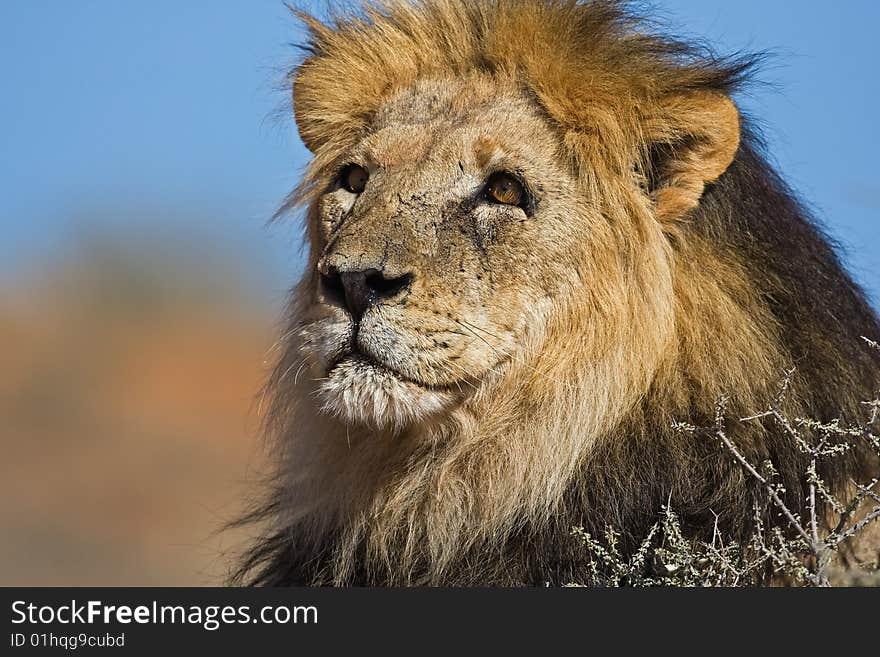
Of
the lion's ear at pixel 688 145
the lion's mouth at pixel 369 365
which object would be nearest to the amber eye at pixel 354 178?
the lion's mouth at pixel 369 365

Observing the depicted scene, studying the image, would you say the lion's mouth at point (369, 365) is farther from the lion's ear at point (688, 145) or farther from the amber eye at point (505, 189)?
the lion's ear at point (688, 145)

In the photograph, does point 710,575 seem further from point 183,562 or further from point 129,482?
point 129,482

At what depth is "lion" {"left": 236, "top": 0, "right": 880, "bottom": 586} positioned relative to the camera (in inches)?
199

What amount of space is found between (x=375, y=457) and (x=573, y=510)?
84cm

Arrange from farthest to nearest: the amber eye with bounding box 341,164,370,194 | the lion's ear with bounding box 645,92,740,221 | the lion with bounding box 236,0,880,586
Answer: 1. the amber eye with bounding box 341,164,370,194
2. the lion's ear with bounding box 645,92,740,221
3. the lion with bounding box 236,0,880,586

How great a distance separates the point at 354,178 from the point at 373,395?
1.21m

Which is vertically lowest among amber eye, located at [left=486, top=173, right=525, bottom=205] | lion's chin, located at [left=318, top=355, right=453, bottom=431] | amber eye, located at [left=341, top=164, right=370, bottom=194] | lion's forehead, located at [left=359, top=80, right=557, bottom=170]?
lion's chin, located at [left=318, top=355, right=453, bottom=431]

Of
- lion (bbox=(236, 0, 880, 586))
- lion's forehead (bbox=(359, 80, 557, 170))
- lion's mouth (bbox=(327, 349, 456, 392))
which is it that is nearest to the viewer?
lion's mouth (bbox=(327, 349, 456, 392))

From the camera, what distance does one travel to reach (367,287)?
494 centimetres

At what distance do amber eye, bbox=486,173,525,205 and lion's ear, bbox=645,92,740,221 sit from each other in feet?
1.79

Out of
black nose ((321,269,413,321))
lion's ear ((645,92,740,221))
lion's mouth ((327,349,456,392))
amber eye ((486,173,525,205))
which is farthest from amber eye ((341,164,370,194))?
lion's ear ((645,92,740,221))

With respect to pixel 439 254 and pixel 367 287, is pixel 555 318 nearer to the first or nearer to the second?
pixel 439 254

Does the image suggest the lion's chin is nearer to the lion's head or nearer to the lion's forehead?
the lion's head

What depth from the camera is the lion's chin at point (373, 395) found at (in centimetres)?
493
